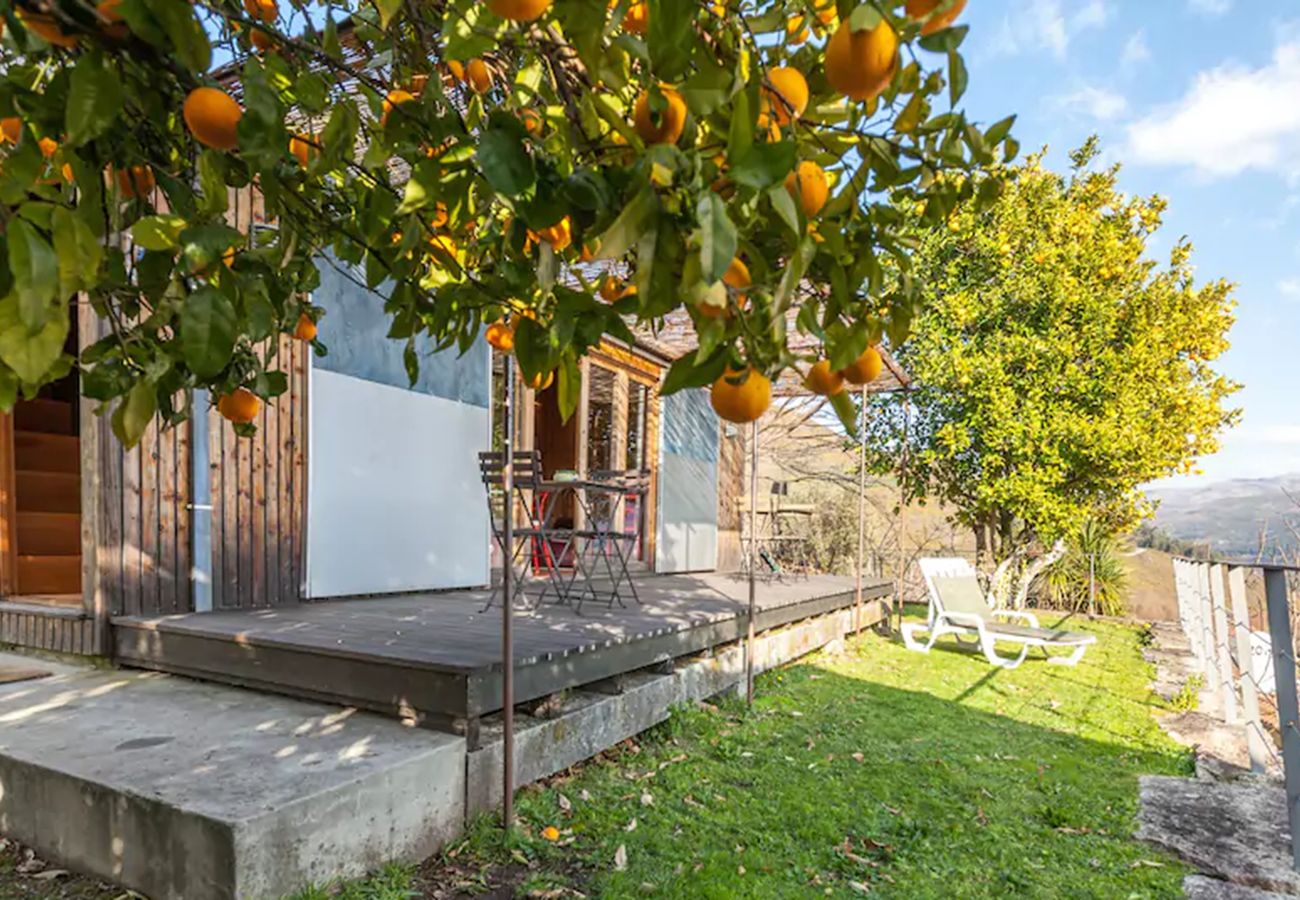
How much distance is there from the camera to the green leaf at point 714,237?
2.21 feet

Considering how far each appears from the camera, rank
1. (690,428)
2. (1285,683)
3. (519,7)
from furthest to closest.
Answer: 1. (690,428)
2. (1285,683)
3. (519,7)

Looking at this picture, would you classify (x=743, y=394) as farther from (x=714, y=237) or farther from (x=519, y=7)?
(x=519, y=7)

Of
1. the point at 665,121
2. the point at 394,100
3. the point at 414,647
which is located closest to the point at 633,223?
the point at 665,121

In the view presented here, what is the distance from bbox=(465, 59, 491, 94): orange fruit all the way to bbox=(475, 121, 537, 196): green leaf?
28.1 inches

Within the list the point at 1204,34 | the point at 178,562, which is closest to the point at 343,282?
the point at 178,562

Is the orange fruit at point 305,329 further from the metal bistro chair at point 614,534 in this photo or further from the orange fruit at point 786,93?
the metal bistro chair at point 614,534

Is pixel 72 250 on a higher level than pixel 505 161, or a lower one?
lower

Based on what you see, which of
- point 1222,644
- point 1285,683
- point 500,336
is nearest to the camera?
point 500,336

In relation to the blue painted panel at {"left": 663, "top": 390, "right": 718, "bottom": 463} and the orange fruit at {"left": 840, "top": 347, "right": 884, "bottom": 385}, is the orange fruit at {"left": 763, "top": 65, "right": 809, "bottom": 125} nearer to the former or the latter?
the orange fruit at {"left": 840, "top": 347, "right": 884, "bottom": 385}

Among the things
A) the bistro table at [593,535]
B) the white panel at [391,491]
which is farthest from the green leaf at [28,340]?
the white panel at [391,491]

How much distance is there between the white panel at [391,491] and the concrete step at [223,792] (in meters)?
1.83

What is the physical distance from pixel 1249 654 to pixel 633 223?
449 cm

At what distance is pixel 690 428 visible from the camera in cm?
897

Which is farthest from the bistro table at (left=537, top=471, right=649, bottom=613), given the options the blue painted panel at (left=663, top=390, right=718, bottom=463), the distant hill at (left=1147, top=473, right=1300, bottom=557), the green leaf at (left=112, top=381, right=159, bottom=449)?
the distant hill at (left=1147, top=473, right=1300, bottom=557)
